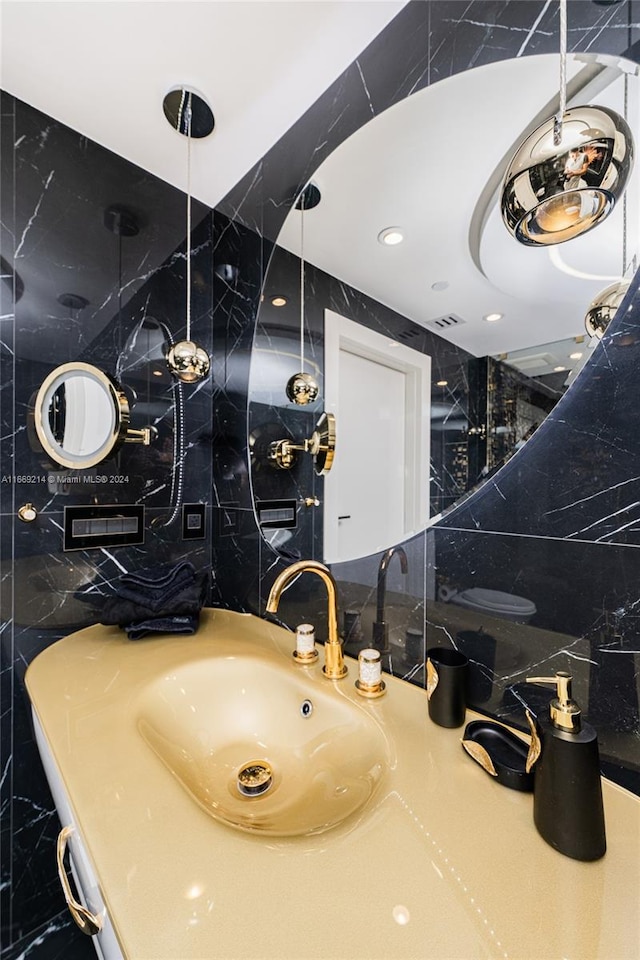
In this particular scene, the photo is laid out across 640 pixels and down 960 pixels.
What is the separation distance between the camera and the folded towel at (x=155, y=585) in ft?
3.79

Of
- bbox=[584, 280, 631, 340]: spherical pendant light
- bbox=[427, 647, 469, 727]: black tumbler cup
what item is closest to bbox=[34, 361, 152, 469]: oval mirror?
bbox=[427, 647, 469, 727]: black tumbler cup

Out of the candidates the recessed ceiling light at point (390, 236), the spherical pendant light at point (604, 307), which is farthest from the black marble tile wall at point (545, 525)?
the recessed ceiling light at point (390, 236)

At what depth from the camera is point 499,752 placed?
2.00 ft

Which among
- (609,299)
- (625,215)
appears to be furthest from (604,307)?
(625,215)

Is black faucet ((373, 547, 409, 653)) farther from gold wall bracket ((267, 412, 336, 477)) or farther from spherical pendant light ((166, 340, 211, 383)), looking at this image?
spherical pendant light ((166, 340, 211, 383))

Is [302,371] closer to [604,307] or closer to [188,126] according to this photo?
[604,307]

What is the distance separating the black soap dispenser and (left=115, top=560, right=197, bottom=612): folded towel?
995mm

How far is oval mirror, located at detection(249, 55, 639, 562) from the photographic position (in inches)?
26.2

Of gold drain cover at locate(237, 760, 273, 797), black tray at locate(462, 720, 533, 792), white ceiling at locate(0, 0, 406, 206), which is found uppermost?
white ceiling at locate(0, 0, 406, 206)

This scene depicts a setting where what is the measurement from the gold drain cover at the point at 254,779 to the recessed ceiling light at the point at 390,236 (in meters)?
1.13

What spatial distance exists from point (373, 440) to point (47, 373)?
39.0 inches

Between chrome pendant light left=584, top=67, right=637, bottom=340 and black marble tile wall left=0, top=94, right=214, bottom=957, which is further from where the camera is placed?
black marble tile wall left=0, top=94, right=214, bottom=957

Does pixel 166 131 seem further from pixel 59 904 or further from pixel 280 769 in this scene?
pixel 59 904

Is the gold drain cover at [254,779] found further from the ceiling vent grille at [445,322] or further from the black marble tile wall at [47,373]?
the ceiling vent grille at [445,322]
